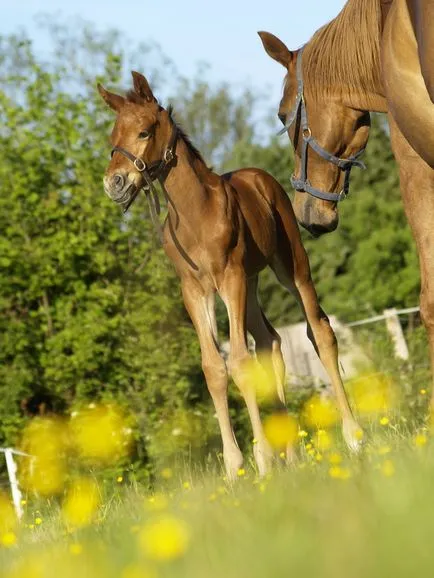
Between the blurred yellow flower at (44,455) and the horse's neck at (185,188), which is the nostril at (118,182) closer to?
the horse's neck at (185,188)

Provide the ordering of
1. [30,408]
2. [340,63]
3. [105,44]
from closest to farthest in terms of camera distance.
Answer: [340,63]
[30,408]
[105,44]

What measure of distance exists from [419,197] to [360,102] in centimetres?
107

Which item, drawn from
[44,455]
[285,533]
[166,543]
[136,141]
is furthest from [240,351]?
[166,543]

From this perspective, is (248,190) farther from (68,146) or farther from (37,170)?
(68,146)

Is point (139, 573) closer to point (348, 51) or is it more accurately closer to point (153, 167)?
point (348, 51)

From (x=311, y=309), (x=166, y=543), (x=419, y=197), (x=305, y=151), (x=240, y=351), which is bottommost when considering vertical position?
(x=166, y=543)

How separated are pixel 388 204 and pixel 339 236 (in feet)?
6.52

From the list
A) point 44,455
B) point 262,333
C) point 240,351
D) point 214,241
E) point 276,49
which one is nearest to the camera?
point 276,49

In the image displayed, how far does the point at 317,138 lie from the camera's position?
6586 millimetres

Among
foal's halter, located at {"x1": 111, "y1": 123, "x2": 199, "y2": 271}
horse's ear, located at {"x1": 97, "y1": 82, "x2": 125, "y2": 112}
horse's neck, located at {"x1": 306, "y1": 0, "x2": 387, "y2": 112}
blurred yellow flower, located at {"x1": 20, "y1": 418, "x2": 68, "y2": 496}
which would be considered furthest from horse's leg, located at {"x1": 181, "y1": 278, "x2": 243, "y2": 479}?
blurred yellow flower, located at {"x1": 20, "y1": 418, "x2": 68, "y2": 496}

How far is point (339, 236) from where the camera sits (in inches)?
1315

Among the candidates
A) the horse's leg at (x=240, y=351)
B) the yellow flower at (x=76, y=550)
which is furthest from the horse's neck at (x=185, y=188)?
the yellow flower at (x=76, y=550)

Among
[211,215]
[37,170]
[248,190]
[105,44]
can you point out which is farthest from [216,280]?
[105,44]

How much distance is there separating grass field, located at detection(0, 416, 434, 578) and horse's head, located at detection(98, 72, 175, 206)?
3373 mm
